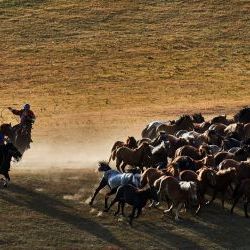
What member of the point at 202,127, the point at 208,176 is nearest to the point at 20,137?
the point at 202,127

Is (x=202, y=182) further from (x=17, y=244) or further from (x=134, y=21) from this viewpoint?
(x=134, y=21)

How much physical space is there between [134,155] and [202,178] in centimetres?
396

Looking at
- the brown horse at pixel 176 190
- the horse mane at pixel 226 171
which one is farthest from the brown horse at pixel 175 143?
the brown horse at pixel 176 190

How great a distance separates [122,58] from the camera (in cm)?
6103

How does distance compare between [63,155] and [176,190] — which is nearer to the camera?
[176,190]

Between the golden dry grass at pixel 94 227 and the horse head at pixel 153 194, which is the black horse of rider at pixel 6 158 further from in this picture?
the horse head at pixel 153 194

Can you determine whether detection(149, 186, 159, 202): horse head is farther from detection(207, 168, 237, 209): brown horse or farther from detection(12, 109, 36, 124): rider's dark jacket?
detection(12, 109, 36, 124): rider's dark jacket

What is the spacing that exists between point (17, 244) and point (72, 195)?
4271mm

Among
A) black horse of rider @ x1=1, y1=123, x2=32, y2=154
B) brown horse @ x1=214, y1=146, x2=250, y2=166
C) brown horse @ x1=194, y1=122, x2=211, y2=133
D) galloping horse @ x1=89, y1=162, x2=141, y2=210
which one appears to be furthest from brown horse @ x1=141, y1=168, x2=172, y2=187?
brown horse @ x1=194, y1=122, x2=211, y2=133

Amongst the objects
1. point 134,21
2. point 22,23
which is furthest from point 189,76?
point 22,23

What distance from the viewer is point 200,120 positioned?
1249 inches

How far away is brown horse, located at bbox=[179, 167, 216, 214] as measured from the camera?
21.4 meters

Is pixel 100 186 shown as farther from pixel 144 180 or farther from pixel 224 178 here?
pixel 224 178

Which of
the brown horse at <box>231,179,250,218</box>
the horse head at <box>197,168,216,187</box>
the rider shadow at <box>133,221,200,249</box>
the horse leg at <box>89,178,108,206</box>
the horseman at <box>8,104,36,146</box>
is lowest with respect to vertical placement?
the rider shadow at <box>133,221,200,249</box>
